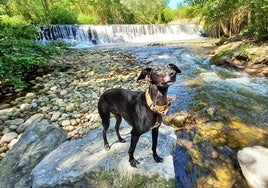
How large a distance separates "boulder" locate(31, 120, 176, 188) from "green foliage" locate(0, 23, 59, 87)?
2.47m

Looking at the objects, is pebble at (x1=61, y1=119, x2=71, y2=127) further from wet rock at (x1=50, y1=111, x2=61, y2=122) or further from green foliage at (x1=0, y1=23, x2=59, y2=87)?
green foliage at (x1=0, y1=23, x2=59, y2=87)

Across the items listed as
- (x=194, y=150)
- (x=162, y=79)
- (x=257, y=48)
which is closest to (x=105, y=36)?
(x=257, y=48)

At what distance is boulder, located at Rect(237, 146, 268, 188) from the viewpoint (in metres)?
3.17

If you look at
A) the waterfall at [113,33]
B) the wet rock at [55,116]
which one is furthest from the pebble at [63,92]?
the waterfall at [113,33]

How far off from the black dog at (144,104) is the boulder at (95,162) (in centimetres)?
12

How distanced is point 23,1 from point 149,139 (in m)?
24.6

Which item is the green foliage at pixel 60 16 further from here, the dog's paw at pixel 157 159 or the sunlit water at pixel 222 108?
the dog's paw at pixel 157 159

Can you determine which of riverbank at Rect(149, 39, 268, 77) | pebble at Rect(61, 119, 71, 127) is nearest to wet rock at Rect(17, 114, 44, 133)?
pebble at Rect(61, 119, 71, 127)

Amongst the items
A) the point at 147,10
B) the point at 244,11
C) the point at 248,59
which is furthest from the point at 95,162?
the point at 147,10

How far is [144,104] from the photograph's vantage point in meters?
2.60

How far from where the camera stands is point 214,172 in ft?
11.9

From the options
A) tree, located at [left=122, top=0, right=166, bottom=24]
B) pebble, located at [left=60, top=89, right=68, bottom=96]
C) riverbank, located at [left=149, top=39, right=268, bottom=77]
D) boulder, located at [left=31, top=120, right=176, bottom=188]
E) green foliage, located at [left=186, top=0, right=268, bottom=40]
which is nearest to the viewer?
boulder, located at [left=31, top=120, right=176, bottom=188]

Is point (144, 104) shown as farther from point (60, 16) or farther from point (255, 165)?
point (60, 16)

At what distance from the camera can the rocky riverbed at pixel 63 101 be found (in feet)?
15.9
